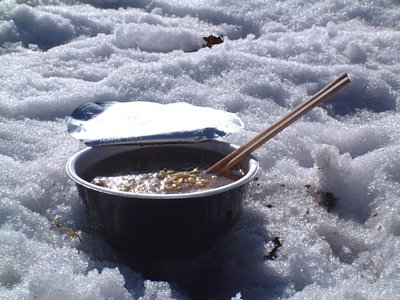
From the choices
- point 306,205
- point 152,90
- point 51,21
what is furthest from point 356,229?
point 51,21

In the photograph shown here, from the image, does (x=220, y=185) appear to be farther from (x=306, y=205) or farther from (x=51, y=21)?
(x=51, y=21)

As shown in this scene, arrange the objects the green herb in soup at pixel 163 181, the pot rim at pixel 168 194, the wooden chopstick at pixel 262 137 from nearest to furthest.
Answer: the pot rim at pixel 168 194
the green herb in soup at pixel 163 181
the wooden chopstick at pixel 262 137

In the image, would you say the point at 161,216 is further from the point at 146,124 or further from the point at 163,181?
the point at 146,124

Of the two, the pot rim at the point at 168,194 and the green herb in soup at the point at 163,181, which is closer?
the pot rim at the point at 168,194

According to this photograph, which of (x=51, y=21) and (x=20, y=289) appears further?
(x=51, y=21)

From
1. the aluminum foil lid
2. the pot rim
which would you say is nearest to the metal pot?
the pot rim

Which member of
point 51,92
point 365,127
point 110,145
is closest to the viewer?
point 110,145

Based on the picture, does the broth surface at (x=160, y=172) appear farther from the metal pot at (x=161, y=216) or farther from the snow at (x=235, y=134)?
the snow at (x=235, y=134)

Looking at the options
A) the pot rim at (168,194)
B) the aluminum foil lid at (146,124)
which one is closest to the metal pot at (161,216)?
the pot rim at (168,194)
